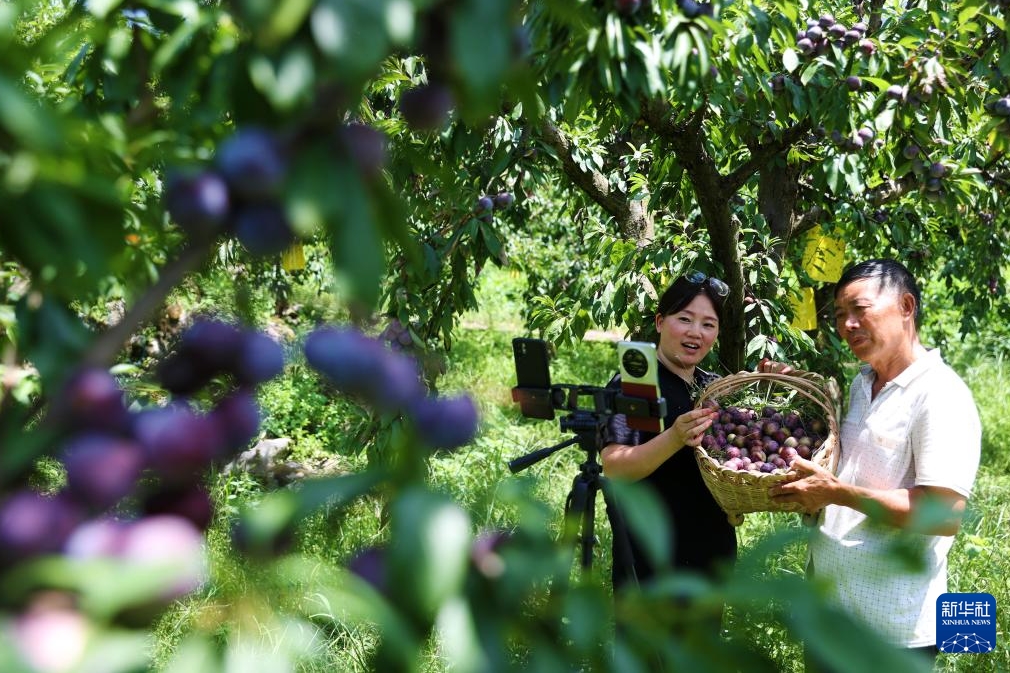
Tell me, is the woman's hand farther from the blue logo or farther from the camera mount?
the blue logo

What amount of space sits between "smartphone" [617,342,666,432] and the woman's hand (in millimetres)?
107

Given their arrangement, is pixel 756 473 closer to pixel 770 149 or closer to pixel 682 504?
pixel 682 504

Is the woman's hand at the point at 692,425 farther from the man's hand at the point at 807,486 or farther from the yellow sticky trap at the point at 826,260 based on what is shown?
the yellow sticky trap at the point at 826,260

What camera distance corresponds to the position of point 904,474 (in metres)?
1.65

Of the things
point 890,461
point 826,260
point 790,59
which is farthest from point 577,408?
point 826,260

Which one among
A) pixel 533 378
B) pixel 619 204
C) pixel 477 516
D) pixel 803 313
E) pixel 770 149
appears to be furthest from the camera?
pixel 619 204

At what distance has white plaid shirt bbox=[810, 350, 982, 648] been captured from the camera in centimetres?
158

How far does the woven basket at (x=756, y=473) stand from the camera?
1.63 meters

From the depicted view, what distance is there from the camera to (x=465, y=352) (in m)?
6.89

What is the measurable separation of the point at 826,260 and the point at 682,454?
119 cm

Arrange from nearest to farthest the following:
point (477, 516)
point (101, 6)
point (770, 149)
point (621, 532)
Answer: point (101, 6), point (477, 516), point (621, 532), point (770, 149)

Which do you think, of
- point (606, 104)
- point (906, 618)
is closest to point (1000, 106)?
point (606, 104)

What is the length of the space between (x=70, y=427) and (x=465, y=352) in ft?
21.1

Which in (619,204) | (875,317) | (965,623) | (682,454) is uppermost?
(619,204)
